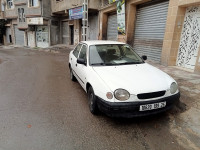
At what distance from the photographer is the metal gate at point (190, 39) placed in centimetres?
622

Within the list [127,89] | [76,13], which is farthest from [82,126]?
[76,13]

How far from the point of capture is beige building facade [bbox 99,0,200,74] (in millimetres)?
6355

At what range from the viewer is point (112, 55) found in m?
4.03

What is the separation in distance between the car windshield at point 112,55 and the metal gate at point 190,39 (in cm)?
365

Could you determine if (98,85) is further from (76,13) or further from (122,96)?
(76,13)

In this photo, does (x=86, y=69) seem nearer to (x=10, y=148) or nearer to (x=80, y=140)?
(x=80, y=140)

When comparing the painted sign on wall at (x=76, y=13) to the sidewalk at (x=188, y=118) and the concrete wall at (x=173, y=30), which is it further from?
the sidewalk at (x=188, y=118)

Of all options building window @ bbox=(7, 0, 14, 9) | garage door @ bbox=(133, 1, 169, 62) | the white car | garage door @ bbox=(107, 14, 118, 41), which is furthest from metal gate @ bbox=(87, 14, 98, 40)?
building window @ bbox=(7, 0, 14, 9)

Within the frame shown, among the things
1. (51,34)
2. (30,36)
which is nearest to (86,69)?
(51,34)

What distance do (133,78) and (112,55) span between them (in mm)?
1245

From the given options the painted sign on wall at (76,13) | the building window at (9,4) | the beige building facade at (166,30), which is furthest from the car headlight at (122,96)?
the building window at (9,4)

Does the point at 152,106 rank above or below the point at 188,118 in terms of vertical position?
above

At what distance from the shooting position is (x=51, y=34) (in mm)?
21000

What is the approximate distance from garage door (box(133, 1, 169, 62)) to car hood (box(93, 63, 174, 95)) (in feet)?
17.7
